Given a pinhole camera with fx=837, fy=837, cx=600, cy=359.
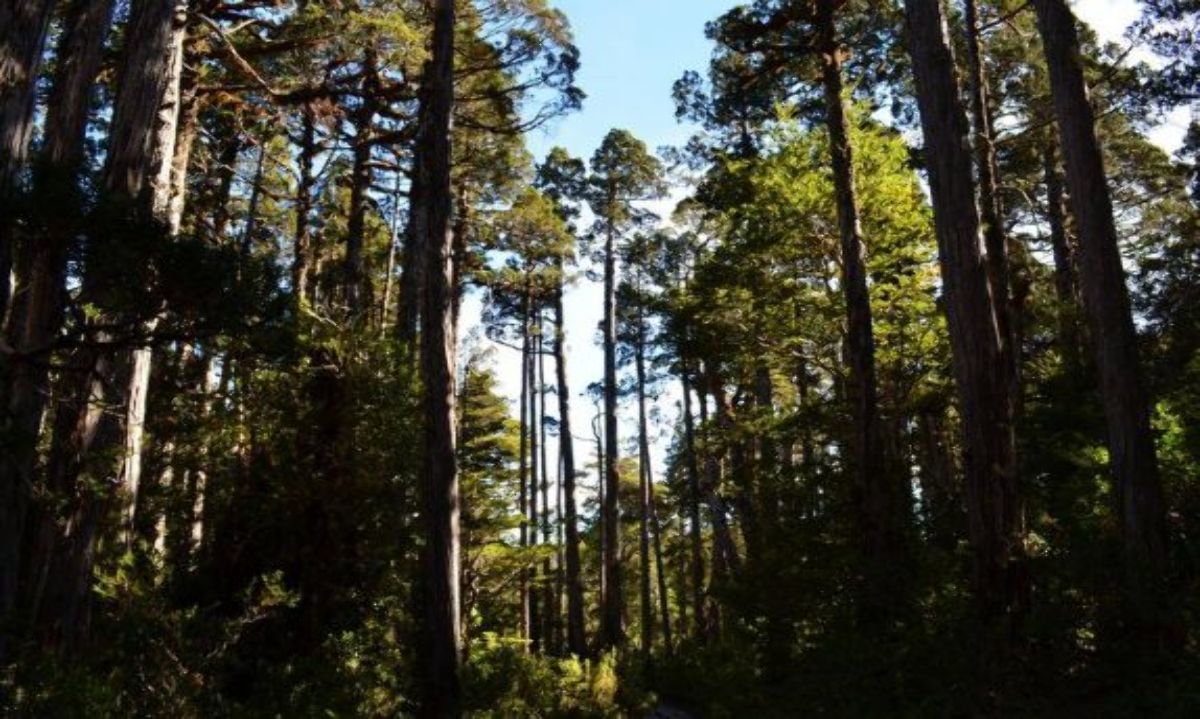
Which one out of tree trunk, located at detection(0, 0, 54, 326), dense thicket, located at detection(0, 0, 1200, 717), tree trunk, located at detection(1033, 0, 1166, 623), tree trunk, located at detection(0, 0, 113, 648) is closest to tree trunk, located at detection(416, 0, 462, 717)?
dense thicket, located at detection(0, 0, 1200, 717)

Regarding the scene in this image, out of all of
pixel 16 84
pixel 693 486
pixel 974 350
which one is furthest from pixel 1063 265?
pixel 16 84

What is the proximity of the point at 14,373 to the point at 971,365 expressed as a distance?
7.54 metres

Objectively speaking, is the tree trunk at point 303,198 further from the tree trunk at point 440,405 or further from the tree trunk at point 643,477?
the tree trunk at point 643,477

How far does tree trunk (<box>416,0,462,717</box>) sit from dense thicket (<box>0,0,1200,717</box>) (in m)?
0.04

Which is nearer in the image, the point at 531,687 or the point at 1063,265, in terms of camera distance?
the point at 531,687

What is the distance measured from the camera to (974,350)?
797cm

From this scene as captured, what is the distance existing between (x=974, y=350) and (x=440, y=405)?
5710mm

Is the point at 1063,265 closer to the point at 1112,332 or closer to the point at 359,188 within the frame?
the point at 1112,332

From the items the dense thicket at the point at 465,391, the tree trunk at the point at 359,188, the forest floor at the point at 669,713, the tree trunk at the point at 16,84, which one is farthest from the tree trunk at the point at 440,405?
the forest floor at the point at 669,713

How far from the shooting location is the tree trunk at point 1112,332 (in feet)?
24.7

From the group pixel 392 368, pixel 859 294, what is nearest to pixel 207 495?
pixel 392 368

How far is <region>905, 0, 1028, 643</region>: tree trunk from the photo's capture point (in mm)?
7637

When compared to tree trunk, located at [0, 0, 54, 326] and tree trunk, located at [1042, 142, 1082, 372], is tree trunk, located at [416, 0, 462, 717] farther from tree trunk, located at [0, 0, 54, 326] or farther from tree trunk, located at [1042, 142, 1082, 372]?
tree trunk, located at [1042, 142, 1082, 372]

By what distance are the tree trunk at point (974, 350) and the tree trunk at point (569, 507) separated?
1463 centimetres
